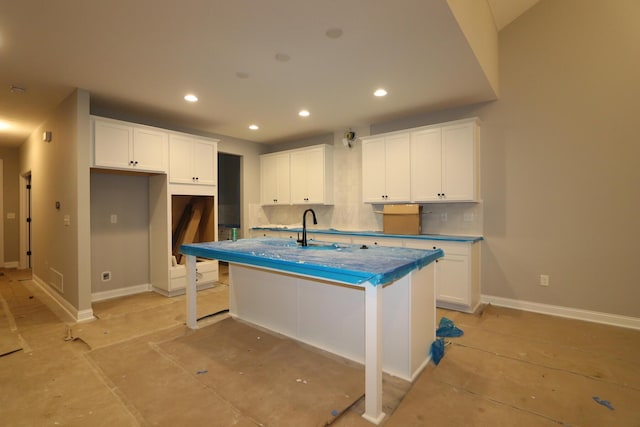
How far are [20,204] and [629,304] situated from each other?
1025 cm

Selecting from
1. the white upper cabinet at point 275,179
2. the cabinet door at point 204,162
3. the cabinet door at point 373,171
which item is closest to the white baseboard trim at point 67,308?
the cabinet door at point 204,162

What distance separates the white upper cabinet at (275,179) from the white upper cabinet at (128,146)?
2.05m

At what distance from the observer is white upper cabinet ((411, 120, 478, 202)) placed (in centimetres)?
381

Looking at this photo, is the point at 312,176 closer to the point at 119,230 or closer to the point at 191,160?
the point at 191,160

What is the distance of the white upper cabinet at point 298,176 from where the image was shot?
5320 millimetres

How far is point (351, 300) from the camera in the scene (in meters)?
2.53

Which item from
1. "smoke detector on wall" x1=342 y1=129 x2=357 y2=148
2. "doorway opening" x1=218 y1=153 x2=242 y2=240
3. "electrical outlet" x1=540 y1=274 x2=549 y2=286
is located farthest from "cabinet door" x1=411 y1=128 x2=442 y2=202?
"doorway opening" x1=218 y1=153 x2=242 y2=240

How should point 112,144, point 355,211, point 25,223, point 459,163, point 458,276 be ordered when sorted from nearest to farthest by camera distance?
point 458,276 < point 112,144 < point 459,163 < point 355,211 < point 25,223

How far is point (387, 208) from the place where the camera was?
4.37 m

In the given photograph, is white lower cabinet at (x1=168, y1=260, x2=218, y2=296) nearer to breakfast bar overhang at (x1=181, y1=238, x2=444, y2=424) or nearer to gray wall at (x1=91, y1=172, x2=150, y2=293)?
gray wall at (x1=91, y1=172, x2=150, y2=293)

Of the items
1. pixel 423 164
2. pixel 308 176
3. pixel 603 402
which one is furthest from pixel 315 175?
pixel 603 402

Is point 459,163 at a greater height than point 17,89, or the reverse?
point 17,89

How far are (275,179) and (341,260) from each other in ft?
13.2

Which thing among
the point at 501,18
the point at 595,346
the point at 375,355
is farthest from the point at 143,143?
the point at 595,346
